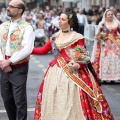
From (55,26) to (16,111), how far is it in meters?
16.9

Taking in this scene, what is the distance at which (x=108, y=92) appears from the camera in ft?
38.1

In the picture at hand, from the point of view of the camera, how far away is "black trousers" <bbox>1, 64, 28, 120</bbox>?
7.41 m

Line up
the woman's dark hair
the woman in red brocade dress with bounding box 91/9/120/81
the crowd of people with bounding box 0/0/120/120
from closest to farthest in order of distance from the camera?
1. the crowd of people with bounding box 0/0/120/120
2. the woman's dark hair
3. the woman in red brocade dress with bounding box 91/9/120/81

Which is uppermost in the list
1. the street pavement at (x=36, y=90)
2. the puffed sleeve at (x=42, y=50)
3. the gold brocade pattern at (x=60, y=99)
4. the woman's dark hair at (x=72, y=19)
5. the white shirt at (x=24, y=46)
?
the woman's dark hair at (x=72, y=19)

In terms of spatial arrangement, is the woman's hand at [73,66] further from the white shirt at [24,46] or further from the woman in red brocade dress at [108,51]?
the woman in red brocade dress at [108,51]

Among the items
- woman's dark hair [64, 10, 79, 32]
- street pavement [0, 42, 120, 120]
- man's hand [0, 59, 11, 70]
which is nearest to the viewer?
man's hand [0, 59, 11, 70]

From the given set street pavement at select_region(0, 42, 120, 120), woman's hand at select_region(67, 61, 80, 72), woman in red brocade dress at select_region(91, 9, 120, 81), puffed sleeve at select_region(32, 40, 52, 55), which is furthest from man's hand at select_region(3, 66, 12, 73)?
woman in red brocade dress at select_region(91, 9, 120, 81)

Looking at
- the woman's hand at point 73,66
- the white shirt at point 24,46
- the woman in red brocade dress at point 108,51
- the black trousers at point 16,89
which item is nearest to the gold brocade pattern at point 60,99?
the woman's hand at point 73,66

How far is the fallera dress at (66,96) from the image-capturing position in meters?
7.37

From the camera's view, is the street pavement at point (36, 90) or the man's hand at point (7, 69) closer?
the man's hand at point (7, 69)

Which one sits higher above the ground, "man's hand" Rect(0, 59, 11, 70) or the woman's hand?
"man's hand" Rect(0, 59, 11, 70)

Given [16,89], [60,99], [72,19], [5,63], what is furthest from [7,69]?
[72,19]

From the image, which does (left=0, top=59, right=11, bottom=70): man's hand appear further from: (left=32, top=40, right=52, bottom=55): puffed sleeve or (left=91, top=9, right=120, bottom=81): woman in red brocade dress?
(left=91, top=9, right=120, bottom=81): woman in red brocade dress

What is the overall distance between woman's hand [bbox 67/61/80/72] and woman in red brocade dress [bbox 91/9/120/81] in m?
5.53
